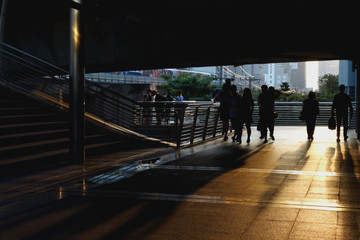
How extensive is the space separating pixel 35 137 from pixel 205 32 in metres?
6.60

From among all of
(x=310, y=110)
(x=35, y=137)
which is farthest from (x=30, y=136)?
(x=310, y=110)

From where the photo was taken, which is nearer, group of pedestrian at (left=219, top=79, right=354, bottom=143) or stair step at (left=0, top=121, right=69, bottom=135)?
stair step at (left=0, top=121, right=69, bottom=135)

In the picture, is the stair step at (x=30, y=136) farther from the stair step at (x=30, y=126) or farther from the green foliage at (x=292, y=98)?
the green foliage at (x=292, y=98)

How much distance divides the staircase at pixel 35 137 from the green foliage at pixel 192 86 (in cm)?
4071

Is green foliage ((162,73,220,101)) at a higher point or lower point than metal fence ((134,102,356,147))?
higher

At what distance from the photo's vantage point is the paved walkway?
4.37 meters

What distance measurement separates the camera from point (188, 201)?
5.58 metres

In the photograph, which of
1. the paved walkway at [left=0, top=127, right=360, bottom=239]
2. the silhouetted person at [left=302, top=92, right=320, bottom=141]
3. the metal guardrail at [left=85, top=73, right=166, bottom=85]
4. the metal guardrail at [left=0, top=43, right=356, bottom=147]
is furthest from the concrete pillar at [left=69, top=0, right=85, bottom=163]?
the metal guardrail at [left=85, top=73, right=166, bottom=85]

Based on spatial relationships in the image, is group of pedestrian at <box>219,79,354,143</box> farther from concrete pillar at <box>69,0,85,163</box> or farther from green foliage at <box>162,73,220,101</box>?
green foliage at <box>162,73,220,101</box>

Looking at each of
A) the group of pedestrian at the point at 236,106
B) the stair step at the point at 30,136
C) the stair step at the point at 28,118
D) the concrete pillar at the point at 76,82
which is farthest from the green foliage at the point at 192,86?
the concrete pillar at the point at 76,82

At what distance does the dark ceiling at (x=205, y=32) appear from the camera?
38.2 feet

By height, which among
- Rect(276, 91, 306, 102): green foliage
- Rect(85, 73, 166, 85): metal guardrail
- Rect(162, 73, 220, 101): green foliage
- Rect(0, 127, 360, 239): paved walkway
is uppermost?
Rect(85, 73, 166, 85): metal guardrail

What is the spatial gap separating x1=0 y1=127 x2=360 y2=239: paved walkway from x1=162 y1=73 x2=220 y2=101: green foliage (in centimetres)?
4326

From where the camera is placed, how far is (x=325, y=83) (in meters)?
93.9
